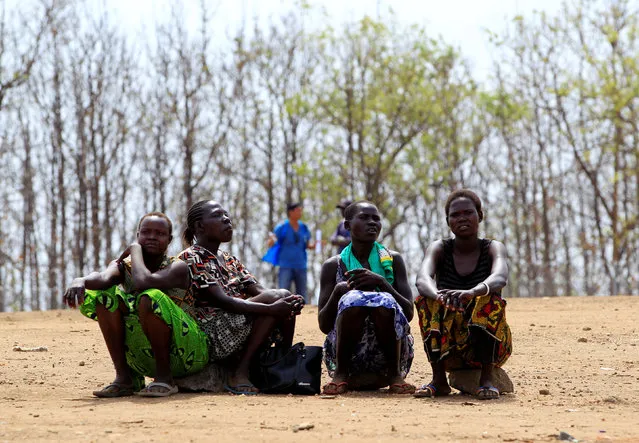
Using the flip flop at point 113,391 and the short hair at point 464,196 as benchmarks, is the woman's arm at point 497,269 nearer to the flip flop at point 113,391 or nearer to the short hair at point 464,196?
the short hair at point 464,196

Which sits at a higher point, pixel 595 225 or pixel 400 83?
pixel 400 83

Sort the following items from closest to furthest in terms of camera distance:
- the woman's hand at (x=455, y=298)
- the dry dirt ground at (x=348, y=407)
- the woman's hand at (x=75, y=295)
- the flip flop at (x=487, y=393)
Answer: the dry dirt ground at (x=348, y=407) → the woman's hand at (x=75, y=295) → the woman's hand at (x=455, y=298) → the flip flop at (x=487, y=393)

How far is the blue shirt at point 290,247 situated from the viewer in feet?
47.5

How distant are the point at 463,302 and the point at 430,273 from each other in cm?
37

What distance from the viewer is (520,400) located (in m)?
5.76

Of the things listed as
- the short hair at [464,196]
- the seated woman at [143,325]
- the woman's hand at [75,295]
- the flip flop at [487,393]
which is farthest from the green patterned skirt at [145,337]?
the short hair at [464,196]

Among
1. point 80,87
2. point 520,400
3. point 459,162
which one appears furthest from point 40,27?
point 520,400

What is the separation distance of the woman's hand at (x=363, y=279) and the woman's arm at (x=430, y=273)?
272mm

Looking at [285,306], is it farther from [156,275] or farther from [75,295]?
[75,295]

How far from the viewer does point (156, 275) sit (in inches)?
223

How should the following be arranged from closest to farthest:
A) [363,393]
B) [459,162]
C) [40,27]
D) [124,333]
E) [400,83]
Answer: [124,333]
[363,393]
[40,27]
[400,83]
[459,162]

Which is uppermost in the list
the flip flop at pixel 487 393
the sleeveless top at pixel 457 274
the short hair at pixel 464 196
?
the short hair at pixel 464 196

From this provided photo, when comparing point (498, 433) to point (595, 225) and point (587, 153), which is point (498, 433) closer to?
point (587, 153)

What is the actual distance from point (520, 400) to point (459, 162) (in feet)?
87.0
